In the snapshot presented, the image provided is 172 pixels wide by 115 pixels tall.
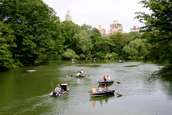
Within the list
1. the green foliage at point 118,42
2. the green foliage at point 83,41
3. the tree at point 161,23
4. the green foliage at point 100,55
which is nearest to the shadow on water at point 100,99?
the tree at point 161,23

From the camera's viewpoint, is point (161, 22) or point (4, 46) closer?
point (161, 22)

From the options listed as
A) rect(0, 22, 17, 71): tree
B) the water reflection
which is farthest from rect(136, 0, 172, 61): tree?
rect(0, 22, 17, 71): tree

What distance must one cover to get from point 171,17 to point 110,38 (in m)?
87.1

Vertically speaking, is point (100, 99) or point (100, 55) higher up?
point (100, 55)

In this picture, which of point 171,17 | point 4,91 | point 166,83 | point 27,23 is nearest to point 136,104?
point 171,17

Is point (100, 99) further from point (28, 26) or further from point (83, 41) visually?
point (83, 41)

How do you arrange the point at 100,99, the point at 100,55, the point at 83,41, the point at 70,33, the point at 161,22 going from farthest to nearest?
the point at 100,55 → the point at 70,33 → the point at 83,41 → the point at 100,99 → the point at 161,22

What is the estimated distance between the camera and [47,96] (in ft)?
62.3

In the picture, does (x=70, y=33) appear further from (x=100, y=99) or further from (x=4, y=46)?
(x=100, y=99)

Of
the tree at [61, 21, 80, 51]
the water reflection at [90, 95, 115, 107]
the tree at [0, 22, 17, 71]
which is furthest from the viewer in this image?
the tree at [61, 21, 80, 51]

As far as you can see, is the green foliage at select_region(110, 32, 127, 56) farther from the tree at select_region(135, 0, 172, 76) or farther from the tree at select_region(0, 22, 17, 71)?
the tree at select_region(135, 0, 172, 76)

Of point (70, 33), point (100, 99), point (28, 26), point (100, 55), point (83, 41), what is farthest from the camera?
point (100, 55)

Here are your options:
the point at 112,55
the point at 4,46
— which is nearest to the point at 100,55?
the point at 112,55

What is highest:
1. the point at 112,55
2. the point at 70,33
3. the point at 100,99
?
the point at 70,33
